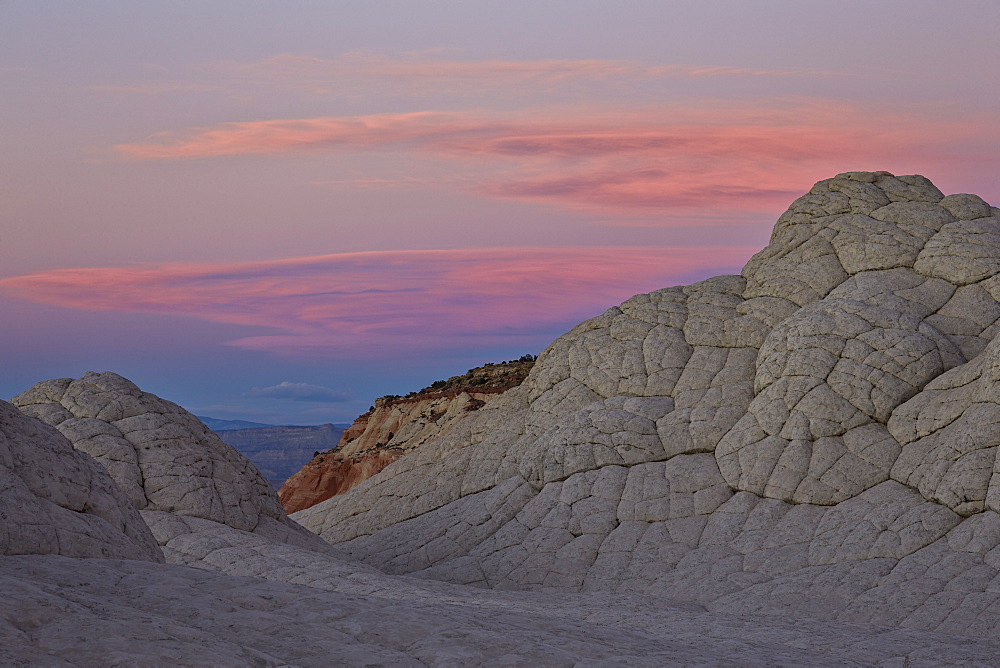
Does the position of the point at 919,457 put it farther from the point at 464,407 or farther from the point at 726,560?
the point at 464,407

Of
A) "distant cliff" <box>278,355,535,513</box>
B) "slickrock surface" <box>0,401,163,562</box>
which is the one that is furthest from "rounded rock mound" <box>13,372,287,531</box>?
"distant cliff" <box>278,355,535,513</box>

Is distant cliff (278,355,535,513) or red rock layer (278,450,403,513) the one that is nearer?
distant cliff (278,355,535,513)

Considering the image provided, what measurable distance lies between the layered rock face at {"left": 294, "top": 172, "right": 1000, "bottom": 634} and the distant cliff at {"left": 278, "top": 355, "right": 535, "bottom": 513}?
193 inches

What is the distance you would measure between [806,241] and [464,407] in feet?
41.2

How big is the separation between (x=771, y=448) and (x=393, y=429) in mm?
19175

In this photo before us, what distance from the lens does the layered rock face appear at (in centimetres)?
1716

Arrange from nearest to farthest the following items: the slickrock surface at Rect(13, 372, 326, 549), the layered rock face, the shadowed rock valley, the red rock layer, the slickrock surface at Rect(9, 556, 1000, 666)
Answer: the slickrock surface at Rect(9, 556, 1000, 666)
the shadowed rock valley
the layered rock face
the slickrock surface at Rect(13, 372, 326, 549)
the red rock layer

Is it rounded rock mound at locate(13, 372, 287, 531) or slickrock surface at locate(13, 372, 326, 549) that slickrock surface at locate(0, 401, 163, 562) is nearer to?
slickrock surface at locate(13, 372, 326, 549)

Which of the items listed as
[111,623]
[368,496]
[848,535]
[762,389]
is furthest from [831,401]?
[111,623]

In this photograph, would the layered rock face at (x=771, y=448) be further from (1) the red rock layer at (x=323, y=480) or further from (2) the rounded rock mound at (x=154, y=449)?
(1) the red rock layer at (x=323, y=480)

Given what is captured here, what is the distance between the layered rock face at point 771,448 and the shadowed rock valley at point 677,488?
0.06 m

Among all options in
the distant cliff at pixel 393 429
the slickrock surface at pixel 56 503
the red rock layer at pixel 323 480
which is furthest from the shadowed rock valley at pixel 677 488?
the red rock layer at pixel 323 480

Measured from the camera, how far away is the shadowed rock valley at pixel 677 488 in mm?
10372

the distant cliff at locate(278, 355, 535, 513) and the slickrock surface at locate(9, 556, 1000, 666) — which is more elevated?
the slickrock surface at locate(9, 556, 1000, 666)
